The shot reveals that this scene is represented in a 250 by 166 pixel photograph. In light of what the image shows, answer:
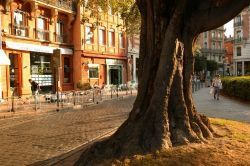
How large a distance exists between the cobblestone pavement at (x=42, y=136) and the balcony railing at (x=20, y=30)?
1285 cm

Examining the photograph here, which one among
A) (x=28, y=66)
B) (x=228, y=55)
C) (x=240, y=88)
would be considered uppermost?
(x=228, y=55)

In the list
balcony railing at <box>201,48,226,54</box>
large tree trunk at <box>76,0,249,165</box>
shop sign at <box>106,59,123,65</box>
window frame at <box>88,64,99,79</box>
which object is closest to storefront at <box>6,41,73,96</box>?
window frame at <box>88,64,99,79</box>

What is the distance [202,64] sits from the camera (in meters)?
74.1

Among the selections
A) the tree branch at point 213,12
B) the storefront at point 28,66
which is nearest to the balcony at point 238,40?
the storefront at point 28,66

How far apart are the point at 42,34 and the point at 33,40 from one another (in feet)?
6.20

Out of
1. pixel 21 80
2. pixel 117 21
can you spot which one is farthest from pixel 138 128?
pixel 117 21

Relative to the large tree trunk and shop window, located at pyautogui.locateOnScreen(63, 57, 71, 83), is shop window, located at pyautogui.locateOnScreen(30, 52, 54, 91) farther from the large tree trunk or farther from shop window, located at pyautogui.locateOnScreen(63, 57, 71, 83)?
the large tree trunk

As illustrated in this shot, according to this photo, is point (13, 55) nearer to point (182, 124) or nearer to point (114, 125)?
point (114, 125)

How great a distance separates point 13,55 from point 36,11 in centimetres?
432

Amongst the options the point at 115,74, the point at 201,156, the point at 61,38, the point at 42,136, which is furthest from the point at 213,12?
the point at 115,74

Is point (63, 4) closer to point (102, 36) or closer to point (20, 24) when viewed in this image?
point (20, 24)

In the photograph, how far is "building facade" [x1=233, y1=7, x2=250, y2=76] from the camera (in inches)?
3221

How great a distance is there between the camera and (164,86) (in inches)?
293

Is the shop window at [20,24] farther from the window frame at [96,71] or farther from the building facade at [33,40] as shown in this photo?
the window frame at [96,71]
